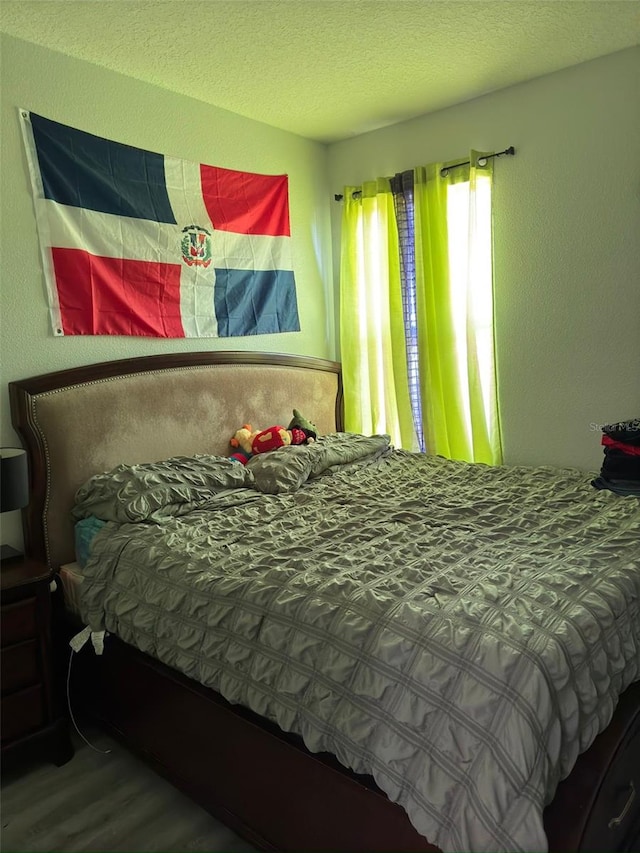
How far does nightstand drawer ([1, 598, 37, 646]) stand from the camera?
1.99 metres

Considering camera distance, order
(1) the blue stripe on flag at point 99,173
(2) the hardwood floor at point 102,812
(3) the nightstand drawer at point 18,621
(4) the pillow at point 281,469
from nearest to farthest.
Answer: (2) the hardwood floor at point 102,812, (3) the nightstand drawer at point 18,621, (1) the blue stripe on flag at point 99,173, (4) the pillow at point 281,469

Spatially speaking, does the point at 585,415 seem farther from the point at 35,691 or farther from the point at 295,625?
the point at 35,691

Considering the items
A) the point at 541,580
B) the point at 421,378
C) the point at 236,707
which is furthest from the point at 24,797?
the point at 421,378

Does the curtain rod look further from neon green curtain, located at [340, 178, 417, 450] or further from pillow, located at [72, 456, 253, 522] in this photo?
pillow, located at [72, 456, 253, 522]

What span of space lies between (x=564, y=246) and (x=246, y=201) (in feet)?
5.50

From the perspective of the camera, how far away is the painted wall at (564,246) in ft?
9.53

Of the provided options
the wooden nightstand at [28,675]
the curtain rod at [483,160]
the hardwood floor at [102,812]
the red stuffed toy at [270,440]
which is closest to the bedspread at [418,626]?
the wooden nightstand at [28,675]

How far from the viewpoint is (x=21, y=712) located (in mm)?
2023

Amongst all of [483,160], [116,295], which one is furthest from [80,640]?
[483,160]

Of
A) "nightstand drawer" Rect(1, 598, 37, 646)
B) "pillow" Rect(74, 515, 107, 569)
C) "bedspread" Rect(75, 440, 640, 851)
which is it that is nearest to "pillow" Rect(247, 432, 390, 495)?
"bedspread" Rect(75, 440, 640, 851)

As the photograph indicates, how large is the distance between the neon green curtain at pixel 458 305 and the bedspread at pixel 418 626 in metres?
1.03

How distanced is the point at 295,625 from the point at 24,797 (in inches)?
45.4

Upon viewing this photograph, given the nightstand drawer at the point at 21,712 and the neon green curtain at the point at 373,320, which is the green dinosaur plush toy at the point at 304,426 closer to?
A: the neon green curtain at the point at 373,320

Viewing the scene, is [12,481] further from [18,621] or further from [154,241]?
[154,241]
